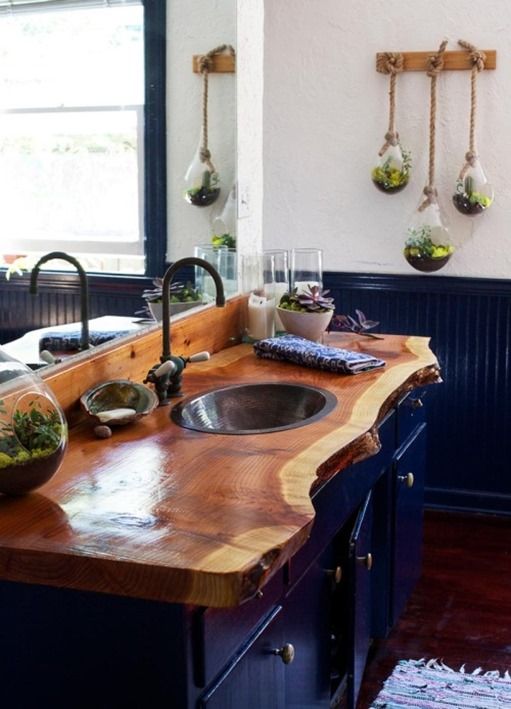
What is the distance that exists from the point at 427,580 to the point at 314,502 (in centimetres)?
161

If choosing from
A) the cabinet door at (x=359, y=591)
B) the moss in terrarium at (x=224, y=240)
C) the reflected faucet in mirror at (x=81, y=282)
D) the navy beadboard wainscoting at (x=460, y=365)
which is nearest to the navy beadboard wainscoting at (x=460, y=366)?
the navy beadboard wainscoting at (x=460, y=365)

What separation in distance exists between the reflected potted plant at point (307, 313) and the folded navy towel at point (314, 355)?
0.34 feet

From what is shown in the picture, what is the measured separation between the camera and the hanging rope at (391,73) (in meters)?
3.82

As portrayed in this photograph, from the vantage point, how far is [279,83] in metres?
4.02

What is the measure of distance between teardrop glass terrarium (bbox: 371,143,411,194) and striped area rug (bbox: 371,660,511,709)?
1.79 m

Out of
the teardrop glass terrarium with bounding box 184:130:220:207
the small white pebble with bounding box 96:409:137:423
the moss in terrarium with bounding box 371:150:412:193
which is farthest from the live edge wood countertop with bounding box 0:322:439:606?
the moss in terrarium with bounding box 371:150:412:193

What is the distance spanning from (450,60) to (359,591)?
223 cm

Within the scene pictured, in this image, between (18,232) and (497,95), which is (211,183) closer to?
(18,232)

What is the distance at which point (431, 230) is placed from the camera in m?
3.79

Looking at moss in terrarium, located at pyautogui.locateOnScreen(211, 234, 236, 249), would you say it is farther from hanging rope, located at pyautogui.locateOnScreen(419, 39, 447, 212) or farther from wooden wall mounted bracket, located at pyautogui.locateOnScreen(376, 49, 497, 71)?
wooden wall mounted bracket, located at pyautogui.locateOnScreen(376, 49, 497, 71)

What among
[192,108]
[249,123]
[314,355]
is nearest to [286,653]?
[314,355]

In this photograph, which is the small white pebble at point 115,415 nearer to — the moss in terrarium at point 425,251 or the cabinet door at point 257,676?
the cabinet door at point 257,676

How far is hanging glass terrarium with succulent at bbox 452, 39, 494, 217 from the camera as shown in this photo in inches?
147

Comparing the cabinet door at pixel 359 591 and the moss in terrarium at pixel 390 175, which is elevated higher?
the moss in terrarium at pixel 390 175
